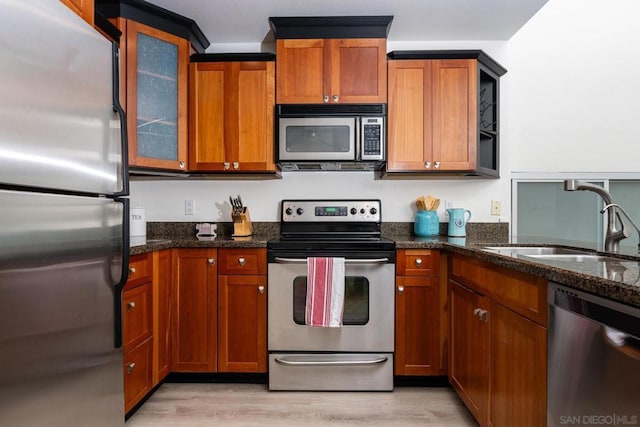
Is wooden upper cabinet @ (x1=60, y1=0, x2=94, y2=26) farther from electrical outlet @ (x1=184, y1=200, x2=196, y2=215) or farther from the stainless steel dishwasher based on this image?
the stainless steel dishwasher

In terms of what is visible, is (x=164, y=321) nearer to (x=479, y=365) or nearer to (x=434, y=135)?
(x=479, y=365)

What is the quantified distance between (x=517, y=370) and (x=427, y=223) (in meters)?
1.41

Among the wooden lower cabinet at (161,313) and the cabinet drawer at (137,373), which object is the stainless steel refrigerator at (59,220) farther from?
the wooden lower cabinet at (161,313)

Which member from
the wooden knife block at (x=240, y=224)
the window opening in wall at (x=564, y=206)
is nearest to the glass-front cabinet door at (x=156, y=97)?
the wooden knife block at (x=240, y=224)

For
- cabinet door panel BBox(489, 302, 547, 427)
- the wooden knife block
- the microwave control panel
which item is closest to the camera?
cabinet door panel BBox(489, 302, 547, 427)

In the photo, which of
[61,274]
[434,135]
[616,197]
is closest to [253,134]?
[434,135]

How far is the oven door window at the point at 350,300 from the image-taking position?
2.31 metres

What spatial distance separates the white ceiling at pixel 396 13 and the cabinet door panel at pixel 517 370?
1868mm

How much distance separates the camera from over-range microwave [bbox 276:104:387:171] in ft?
8.29

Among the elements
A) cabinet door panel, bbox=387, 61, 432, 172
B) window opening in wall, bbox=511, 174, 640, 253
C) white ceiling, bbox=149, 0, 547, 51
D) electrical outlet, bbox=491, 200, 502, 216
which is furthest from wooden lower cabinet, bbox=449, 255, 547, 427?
white ceiling, bbox=149, 0, 547, 51

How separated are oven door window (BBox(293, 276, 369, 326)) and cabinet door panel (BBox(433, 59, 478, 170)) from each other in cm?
99

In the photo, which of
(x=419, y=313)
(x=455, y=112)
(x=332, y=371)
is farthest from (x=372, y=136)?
(x=332, y=371)

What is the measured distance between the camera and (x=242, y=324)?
92.6 inches
